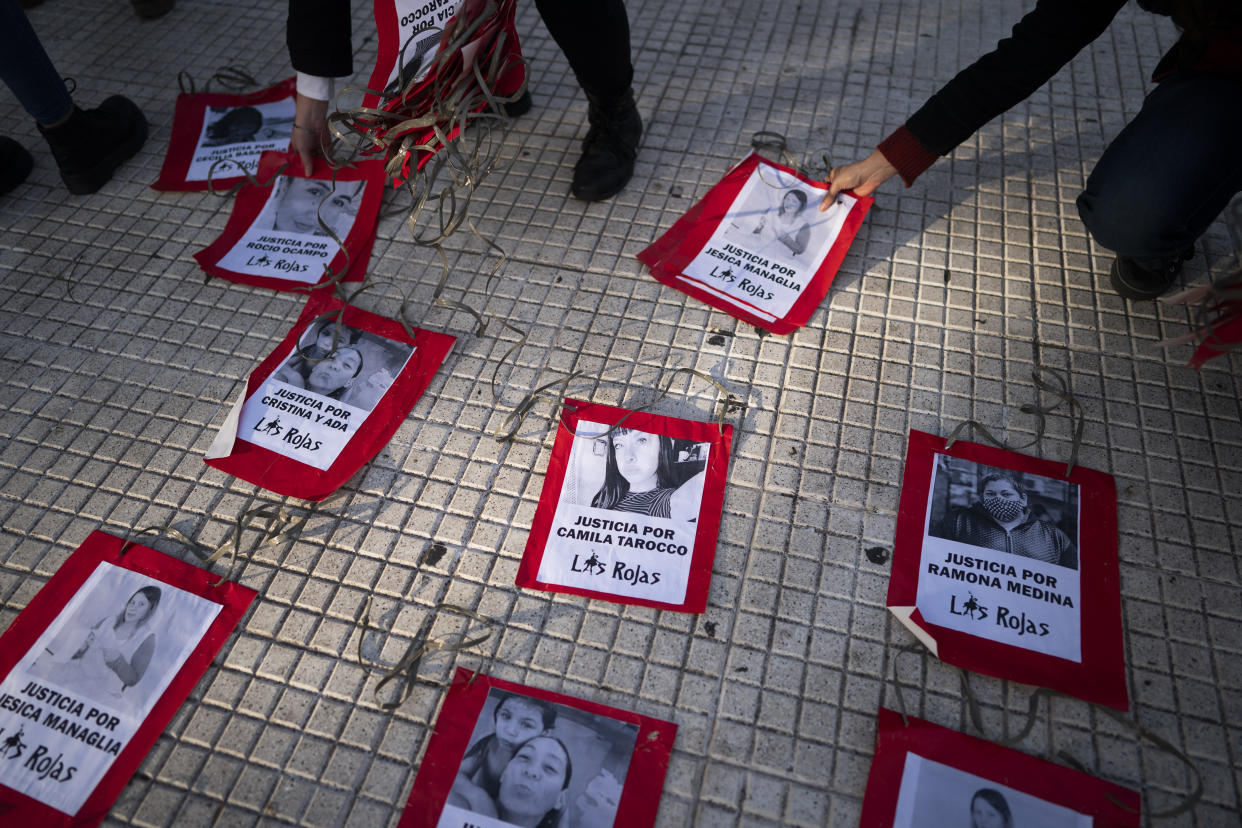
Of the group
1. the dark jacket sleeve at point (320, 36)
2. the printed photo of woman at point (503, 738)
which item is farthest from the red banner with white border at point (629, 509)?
the dark jacket sleeve at point (320, 36)

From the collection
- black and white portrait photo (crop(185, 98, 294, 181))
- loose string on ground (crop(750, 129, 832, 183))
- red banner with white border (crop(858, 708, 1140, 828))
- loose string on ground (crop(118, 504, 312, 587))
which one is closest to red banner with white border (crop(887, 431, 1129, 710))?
red banner with white border (crop(858, 708, 1140, 828))

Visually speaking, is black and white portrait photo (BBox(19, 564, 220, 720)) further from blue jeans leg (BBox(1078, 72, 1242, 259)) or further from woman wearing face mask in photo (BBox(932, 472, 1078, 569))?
blue jeans leg (BBox(1078, 72, 1242, 259))

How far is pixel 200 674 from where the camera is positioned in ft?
3.51

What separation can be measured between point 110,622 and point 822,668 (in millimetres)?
1049

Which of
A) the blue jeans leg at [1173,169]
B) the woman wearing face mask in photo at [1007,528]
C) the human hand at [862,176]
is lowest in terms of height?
the woman wearing face mask in photo at [1007,528]

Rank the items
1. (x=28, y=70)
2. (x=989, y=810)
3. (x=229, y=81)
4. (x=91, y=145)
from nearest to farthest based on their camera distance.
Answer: (x=989, y=810) → (x=28, y=70) → (x=91, y=145) → (x=229, y=81)

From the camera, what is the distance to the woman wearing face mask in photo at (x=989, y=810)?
0.93 metres

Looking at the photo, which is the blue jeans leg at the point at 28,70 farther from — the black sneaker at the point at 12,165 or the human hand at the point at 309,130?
the human hand at the point at 309,130

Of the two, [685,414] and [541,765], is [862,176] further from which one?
[541,765]

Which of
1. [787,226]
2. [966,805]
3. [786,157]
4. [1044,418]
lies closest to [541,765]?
[966,805]

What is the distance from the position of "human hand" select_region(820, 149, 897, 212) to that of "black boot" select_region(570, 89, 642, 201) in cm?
43

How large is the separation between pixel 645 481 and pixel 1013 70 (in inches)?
35.5

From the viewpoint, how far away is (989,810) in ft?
3.07

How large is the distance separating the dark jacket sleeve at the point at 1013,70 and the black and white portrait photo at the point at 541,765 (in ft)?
3.64
